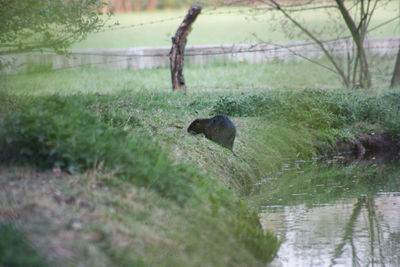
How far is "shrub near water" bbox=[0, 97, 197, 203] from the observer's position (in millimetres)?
3994

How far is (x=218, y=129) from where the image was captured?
6512mm

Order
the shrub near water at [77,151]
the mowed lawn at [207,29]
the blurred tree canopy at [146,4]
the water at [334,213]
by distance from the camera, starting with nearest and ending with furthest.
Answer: the shrub near water at [77,151] → the water at [334,213] → the mowed lawn at [207,29] → the blurred tree canopy at [146,4]

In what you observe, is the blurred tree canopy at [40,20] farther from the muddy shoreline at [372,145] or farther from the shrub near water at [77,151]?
the muddy shoreline at [372,145]

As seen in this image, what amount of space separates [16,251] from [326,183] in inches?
191

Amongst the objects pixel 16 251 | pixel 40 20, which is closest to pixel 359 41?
pixel 40 20

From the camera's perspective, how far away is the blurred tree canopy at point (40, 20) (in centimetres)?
689

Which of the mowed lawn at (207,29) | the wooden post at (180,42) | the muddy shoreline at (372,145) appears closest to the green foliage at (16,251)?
the muddy shoreline at (372,145)

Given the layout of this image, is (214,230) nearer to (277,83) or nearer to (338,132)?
(338,132)

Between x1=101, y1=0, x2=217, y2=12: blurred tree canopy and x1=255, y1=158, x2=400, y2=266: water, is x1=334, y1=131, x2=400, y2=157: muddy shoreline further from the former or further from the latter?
x1=101, y1=0, x2=217, y2=12: blurred tree canopy

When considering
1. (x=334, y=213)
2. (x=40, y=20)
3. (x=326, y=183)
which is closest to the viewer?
(x=334, y=213)

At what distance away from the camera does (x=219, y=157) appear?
6301 millimetres

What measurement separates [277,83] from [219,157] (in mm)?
9056

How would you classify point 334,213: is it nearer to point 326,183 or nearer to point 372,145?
point 326,183

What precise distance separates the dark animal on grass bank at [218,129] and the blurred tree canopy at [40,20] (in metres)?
2.40
